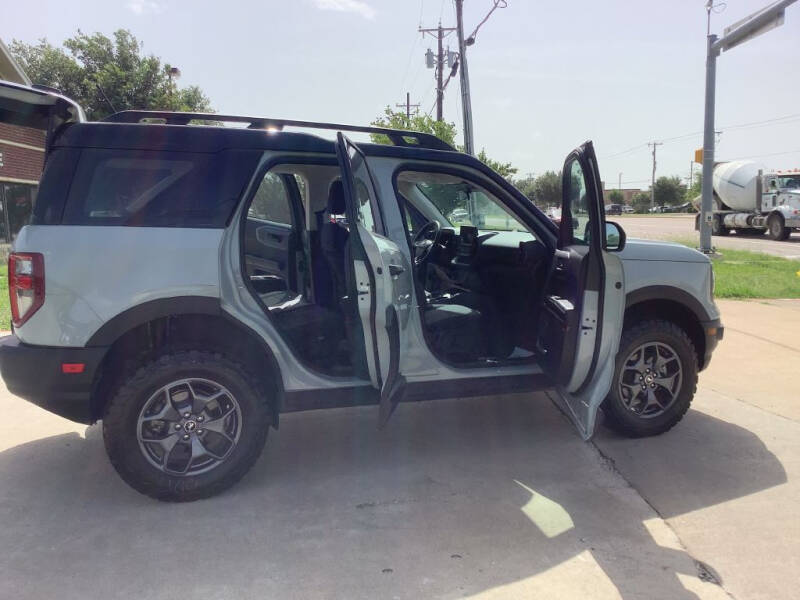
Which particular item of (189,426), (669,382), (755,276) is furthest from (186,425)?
(755,276)

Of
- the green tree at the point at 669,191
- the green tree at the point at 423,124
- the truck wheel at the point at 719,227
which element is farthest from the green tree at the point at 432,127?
the green tree at the point at 669,191

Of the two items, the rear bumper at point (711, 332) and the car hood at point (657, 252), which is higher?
the car hood at point (657, 252)

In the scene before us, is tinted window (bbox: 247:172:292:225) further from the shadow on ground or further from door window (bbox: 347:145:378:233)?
the shadow on ground

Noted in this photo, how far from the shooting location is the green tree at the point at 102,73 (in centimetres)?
3466

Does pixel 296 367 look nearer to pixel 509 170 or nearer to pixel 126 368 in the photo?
pixel 126 368

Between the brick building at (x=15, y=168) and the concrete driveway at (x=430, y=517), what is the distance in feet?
47.5

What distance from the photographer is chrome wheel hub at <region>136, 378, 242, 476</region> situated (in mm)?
3357

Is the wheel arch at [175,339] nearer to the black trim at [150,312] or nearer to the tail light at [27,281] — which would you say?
the black trim at [150,312]

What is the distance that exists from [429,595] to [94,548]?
1623mm

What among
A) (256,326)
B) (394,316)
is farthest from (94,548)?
(394,316)

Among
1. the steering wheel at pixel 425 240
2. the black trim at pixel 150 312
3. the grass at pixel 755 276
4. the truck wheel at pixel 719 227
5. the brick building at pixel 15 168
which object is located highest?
the brick building at pixel 15 168

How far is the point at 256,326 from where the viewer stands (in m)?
3.49

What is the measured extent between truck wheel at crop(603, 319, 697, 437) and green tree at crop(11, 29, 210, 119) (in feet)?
114

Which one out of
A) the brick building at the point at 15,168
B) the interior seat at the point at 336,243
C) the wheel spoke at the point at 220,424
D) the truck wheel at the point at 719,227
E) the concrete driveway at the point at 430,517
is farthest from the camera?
the truck wheel at the point at 719,227
